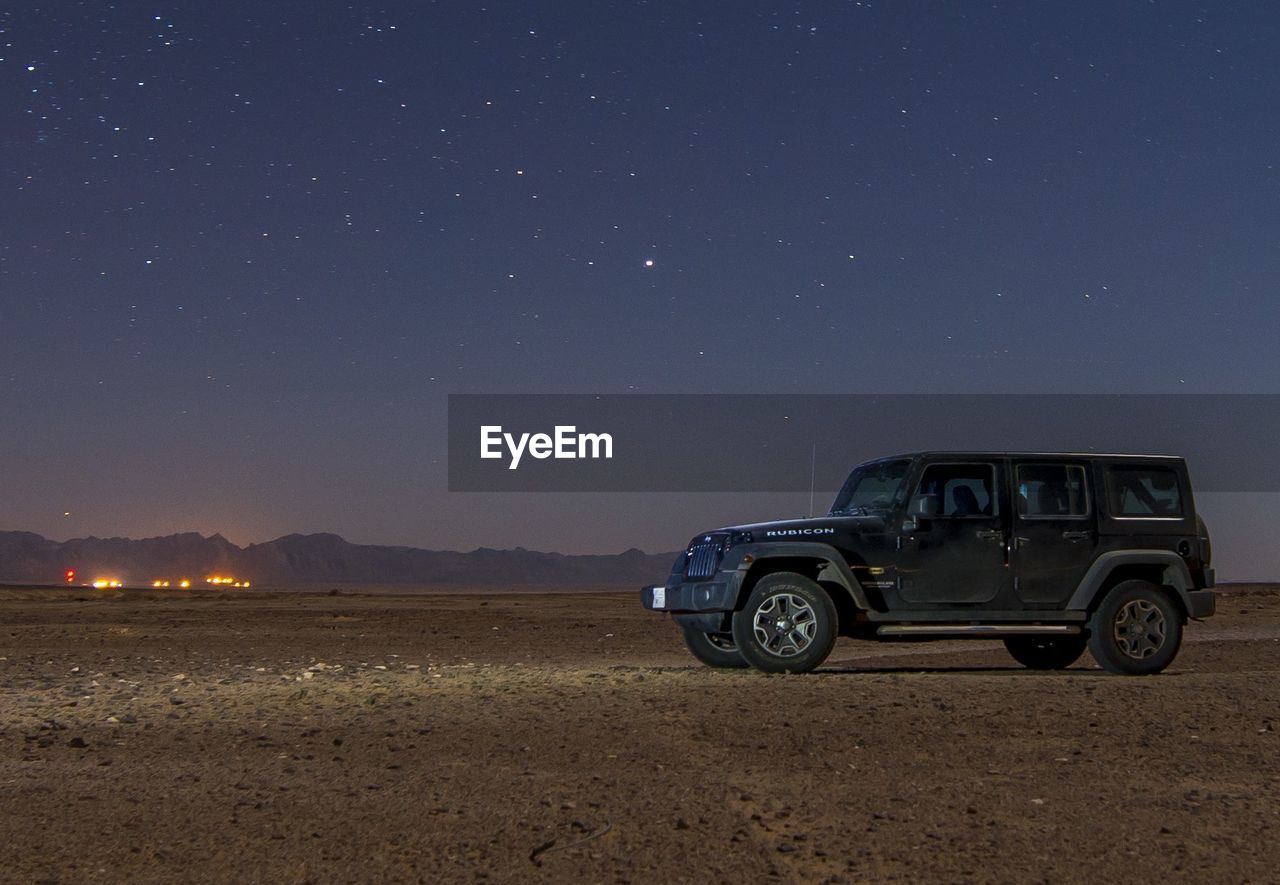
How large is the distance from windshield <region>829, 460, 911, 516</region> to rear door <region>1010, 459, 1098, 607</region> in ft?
4.07

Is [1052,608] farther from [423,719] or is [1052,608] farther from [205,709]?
[205,709]

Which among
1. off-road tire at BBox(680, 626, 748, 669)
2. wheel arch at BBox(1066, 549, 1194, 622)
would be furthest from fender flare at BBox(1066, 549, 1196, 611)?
off-road tire at BBox(680, 626, 748, 669)

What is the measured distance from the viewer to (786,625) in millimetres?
12992

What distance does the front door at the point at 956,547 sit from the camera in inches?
522

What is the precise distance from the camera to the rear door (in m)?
13.5

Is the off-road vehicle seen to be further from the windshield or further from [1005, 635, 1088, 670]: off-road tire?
[1005, 635, 1088, 670]: off-road tire

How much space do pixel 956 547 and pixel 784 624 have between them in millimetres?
1990

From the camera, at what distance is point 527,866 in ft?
18.9

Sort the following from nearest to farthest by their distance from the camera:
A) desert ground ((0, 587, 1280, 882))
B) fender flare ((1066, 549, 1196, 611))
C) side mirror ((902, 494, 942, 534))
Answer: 1. desert ground ((0, 587, 1280, 882))
2. side mirror ((902, 494, 942, 534))
3. fender flare ((1066, 549, 1196, 611))

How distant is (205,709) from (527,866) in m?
6.33

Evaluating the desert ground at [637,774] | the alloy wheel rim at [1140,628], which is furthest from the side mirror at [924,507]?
the alloy wheel rim at [1140,628]

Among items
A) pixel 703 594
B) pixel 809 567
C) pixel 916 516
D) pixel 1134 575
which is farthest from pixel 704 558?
pixel 1134 575

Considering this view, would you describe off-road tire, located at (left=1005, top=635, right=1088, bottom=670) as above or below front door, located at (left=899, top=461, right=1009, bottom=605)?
below

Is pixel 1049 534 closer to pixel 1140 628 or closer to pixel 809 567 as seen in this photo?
pixel 1140 628
